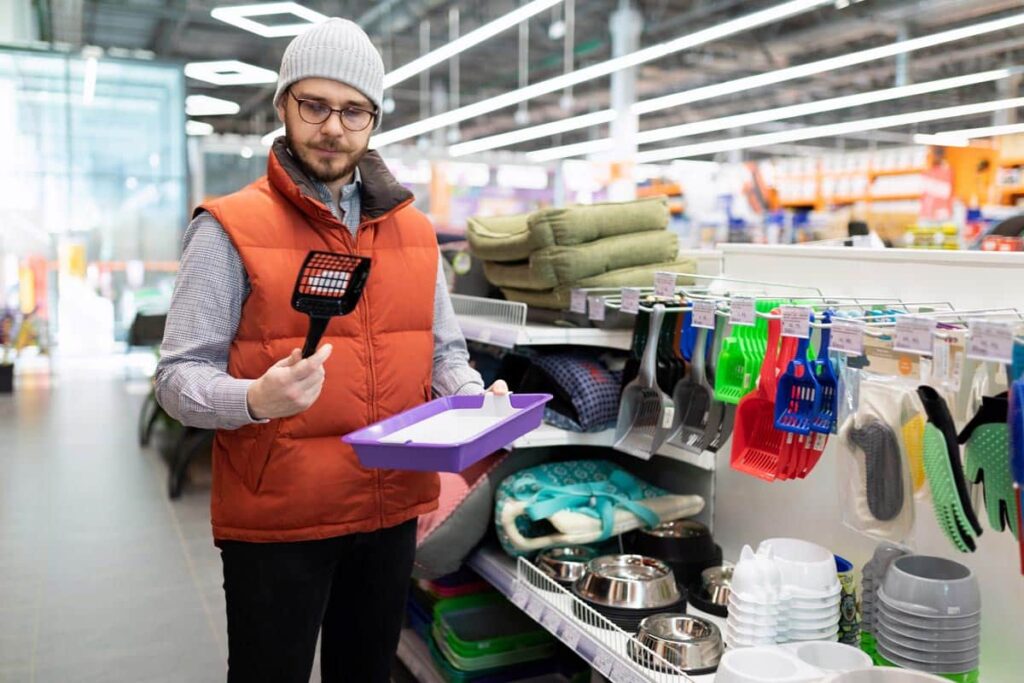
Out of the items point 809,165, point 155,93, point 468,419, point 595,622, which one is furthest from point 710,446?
point 809,165

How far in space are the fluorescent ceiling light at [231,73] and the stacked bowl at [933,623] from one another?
14.8m

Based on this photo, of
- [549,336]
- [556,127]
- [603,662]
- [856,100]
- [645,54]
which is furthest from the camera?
[556,127]

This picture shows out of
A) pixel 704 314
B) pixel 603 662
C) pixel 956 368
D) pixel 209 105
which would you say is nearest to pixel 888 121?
pixel 704 314

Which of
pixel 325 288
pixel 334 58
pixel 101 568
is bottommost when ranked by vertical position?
pixel 101 568

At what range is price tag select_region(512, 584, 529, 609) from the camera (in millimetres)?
2412

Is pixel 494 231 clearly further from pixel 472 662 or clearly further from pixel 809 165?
pixel 809 165

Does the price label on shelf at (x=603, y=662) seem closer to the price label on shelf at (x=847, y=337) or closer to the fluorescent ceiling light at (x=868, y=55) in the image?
the price label on shelf at (x=847, y=337)

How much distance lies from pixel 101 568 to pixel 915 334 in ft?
12.4

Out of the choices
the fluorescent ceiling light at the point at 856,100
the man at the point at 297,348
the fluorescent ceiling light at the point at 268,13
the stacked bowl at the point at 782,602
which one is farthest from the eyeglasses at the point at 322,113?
the fluorescent ceiling light at the point at 856,100

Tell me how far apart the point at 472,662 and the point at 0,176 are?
9.03m

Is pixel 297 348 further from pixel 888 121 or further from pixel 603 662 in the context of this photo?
pixel 888 121

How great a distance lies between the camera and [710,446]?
2211 millimetres

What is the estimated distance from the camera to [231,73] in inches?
625

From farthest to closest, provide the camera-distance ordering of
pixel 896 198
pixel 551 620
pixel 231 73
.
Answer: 1. pixel 231 73
2. pixel 896 198
3. pixel 551 620
